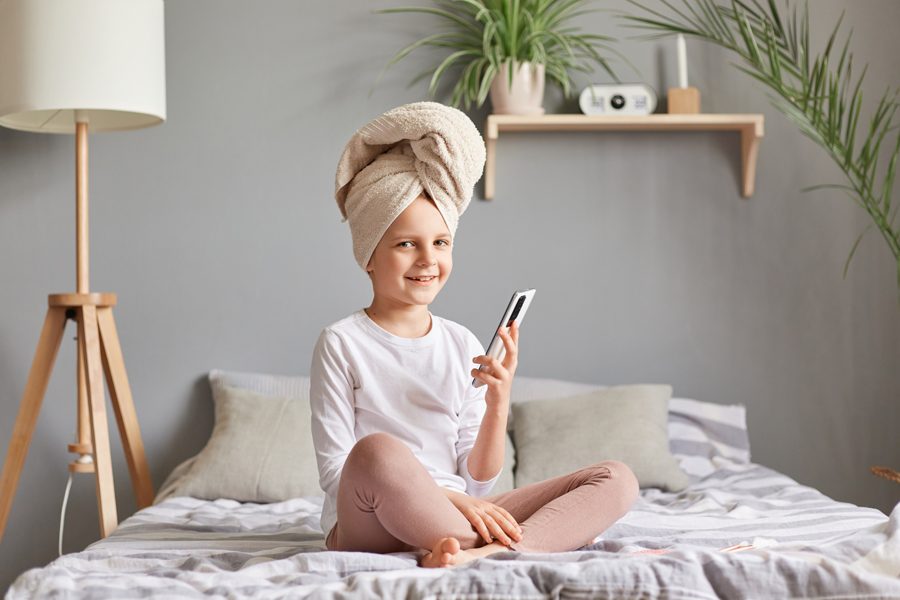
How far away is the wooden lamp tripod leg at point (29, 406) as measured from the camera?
8.16 ft

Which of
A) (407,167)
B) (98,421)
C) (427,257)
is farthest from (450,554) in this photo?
(98,421)

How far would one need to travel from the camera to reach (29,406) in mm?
2504

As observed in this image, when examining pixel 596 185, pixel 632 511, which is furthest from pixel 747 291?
pixel 632 511

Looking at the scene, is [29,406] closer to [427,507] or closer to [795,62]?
[427,507]

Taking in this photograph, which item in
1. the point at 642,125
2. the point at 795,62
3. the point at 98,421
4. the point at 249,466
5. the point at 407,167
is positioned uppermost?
the point at 795,62

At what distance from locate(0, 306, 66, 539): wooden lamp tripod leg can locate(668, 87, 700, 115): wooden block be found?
172cm

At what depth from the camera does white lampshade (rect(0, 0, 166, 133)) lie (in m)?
2.41

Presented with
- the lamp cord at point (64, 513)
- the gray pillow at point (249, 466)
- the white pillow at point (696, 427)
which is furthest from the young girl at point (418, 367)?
the lamp cord at point (64, 513)

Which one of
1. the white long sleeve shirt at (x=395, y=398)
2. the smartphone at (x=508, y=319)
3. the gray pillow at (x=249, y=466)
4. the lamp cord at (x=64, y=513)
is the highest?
the smartphone at (x=508, y=319)

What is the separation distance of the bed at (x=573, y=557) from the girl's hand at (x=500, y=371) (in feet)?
0.93

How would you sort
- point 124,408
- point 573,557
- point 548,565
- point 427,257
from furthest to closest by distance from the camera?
point 124,408 → point 427,257 → point 573,557 → point 548,565

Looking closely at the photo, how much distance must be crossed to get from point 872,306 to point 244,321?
180 cm

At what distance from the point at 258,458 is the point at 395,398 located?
823 mm

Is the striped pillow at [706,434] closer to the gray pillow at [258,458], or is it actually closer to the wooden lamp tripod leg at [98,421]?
the gray pillow at [258,458]
